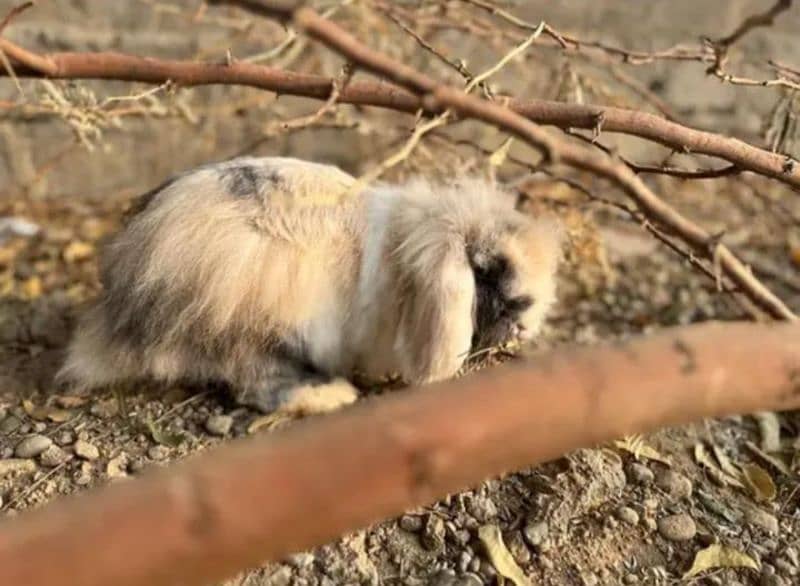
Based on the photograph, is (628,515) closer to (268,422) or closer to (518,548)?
(518,548)

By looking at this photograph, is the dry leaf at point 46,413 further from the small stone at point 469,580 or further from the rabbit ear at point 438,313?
the small stone at point 469,580

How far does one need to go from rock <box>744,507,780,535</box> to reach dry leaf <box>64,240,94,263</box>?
5.57 feet

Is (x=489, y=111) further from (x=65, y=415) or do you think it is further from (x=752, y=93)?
(x=752, y=93)

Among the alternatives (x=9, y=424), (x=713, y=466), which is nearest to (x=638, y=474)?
(x=713, y=466)

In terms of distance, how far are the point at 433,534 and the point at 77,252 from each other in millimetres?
1389

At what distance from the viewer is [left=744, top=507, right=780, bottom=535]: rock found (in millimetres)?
1478

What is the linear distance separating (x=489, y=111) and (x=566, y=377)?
1.00ft

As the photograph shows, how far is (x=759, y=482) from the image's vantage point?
1583 millimetres

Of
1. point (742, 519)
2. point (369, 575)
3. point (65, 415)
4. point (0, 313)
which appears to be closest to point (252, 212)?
point (65, 415)

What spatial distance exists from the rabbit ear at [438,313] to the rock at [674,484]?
39 cm

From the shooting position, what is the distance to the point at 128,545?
0.73 meters

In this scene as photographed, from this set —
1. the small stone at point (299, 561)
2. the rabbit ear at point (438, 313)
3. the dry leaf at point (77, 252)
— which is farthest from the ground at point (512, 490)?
the dry leaf at point (77, 252)

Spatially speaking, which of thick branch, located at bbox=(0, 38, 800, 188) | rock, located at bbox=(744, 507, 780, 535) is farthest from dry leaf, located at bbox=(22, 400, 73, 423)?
rock, located at bbox=(744, 507, 780, 535)

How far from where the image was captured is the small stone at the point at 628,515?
1435 millimetres
